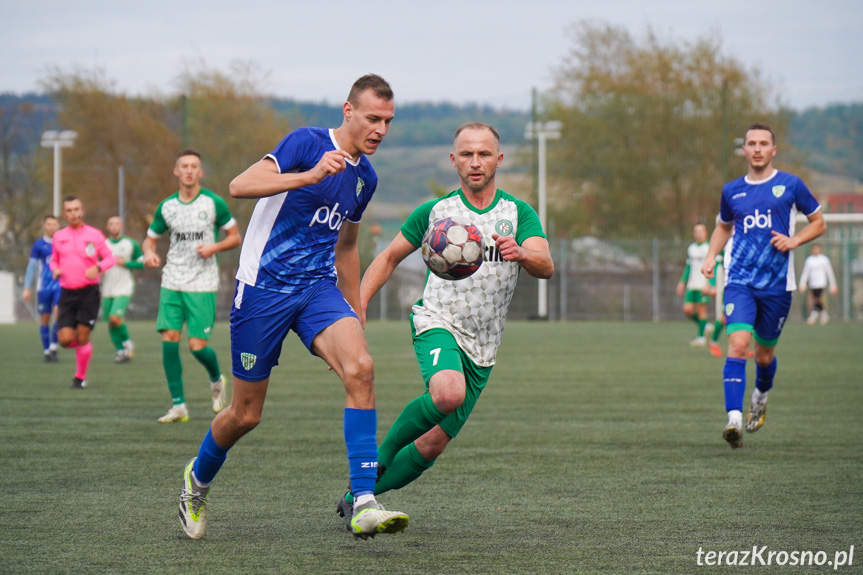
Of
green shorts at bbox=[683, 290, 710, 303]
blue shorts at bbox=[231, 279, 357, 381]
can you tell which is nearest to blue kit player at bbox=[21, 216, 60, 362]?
green shorts at bbox=[683, 290, 710, 303]

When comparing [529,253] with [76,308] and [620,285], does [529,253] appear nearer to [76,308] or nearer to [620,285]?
[76,308]

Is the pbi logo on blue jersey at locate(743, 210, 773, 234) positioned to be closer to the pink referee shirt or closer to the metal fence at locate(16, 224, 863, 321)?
the pink referee shirt

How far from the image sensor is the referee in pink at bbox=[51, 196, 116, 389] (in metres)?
12.1

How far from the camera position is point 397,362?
16.4 m

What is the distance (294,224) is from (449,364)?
1026 mm

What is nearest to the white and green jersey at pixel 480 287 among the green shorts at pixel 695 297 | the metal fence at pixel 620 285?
the green shorts at pixel 695 297

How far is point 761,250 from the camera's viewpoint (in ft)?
26.7

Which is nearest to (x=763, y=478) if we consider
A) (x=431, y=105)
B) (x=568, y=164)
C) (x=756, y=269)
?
(x=756, y=269)

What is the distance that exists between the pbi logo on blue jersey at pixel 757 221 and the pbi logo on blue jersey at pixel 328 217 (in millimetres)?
4250

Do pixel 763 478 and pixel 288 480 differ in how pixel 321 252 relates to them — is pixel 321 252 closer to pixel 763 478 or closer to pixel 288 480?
pixel 288 480

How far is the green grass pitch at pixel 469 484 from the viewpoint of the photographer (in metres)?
4.55

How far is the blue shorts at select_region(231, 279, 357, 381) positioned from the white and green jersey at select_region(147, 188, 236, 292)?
15.9 feet

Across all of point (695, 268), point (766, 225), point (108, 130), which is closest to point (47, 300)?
point (695, 268)

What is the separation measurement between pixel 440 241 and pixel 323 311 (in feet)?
2.17
